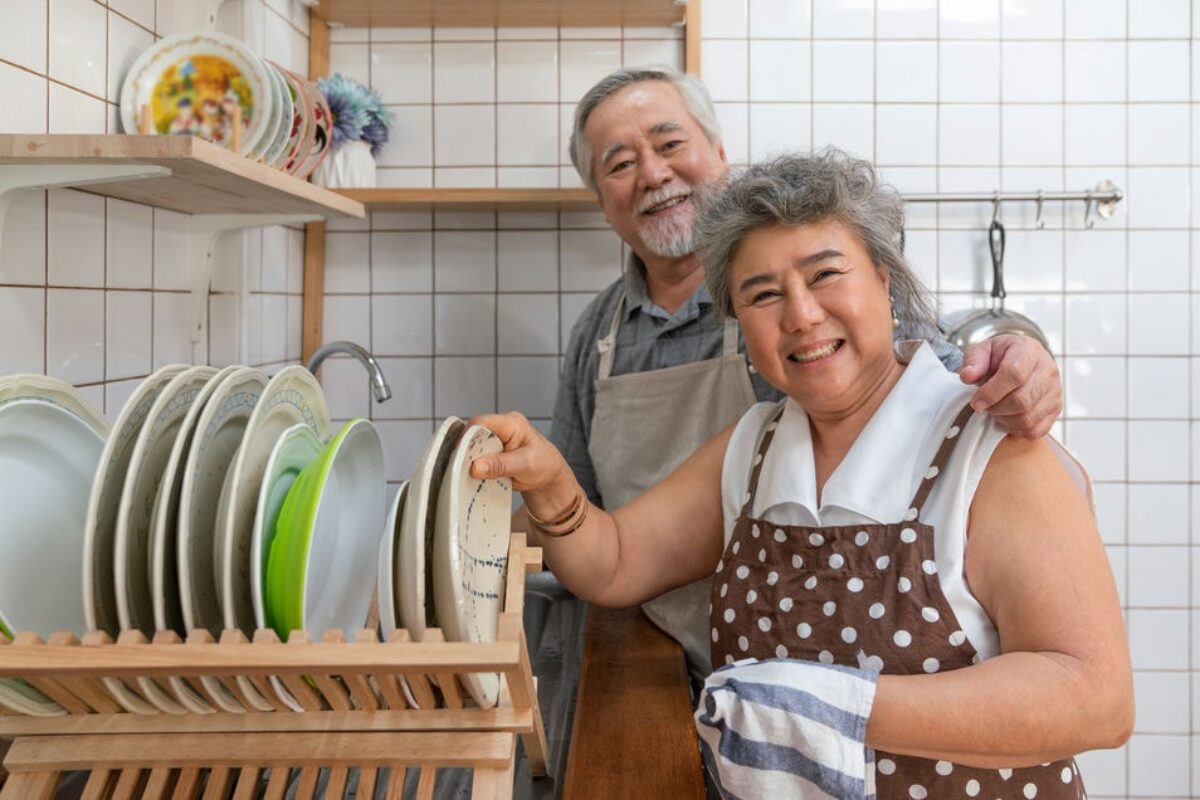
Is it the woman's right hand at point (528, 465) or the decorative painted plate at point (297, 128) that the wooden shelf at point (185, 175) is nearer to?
the decorative painted plate at point (297, 128)

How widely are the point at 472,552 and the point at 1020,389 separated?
54cm

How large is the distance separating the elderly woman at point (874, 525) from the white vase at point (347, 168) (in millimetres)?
1071

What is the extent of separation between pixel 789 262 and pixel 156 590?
2.34ft

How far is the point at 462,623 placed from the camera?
76 centimetres

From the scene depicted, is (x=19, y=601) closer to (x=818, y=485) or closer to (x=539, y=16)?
(x=818, y=485)

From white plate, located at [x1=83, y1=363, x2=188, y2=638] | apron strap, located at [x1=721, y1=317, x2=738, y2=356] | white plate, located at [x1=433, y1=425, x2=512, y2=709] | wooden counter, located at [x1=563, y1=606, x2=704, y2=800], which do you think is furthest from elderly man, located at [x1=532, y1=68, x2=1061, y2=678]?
white plate, located at [x1=83, y1=363, x2=188, y2=638]

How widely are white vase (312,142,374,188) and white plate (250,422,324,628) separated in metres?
1.27

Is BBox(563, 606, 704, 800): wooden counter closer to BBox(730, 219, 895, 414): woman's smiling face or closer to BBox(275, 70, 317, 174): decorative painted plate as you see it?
BBox(730, 219, 895, 414): woman's smiling face

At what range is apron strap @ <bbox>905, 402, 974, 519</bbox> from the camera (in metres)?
1.07

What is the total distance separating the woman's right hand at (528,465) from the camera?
93 centimetres

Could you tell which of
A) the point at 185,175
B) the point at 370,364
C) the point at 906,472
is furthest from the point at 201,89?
the point at 906,472

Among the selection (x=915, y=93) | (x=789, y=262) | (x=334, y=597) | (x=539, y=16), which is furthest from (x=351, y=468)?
(x=915, y=93)

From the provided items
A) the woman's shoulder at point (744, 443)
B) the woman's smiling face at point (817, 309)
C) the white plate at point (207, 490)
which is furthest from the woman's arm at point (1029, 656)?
the white plate at point (207, 490)

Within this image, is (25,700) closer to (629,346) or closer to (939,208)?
(629,346)
